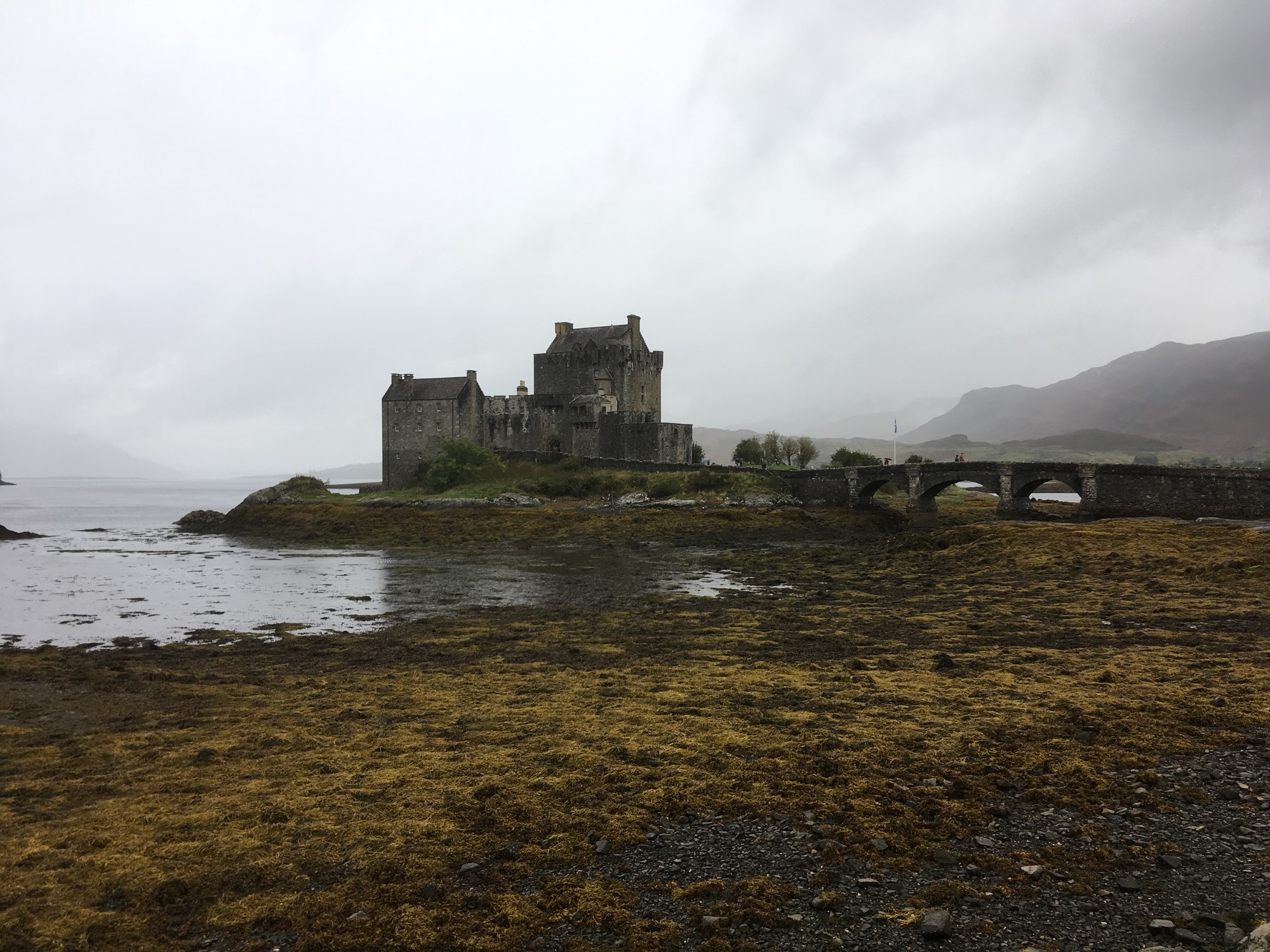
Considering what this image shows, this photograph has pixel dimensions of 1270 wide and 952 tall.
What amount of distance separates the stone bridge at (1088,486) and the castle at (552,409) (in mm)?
18506

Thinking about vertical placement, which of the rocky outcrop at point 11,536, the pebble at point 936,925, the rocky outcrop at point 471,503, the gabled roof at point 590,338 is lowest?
the pebble at point 936,925

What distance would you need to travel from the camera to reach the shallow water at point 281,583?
85.0 feet

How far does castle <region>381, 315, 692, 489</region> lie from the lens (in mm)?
78562

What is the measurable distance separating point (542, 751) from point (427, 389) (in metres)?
76.9

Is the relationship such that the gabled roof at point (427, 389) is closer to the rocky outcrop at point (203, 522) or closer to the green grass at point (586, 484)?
the green grass at point (586, 484)

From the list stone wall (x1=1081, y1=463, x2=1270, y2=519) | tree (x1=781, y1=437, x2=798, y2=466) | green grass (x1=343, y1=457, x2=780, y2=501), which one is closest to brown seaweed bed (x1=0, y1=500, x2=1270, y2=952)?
stone wall (x1=1081, y1=463, x2=1270, y2=519)

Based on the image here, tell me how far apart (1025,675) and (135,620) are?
1083 inches

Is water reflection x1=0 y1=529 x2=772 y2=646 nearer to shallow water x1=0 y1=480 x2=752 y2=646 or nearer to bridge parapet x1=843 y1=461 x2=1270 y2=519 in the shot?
shallow water x1=0 y1=480 x2=752 y2=646

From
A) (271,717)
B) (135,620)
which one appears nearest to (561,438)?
(135,620)

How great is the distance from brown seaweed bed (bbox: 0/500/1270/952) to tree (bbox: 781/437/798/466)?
6586cm

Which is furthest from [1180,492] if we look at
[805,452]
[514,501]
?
[514,501]

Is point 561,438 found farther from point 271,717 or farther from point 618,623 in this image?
point 271,717

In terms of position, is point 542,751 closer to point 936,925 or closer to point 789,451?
point 936,925

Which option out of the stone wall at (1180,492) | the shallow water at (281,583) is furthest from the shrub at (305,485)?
the stone wall at (1180,492)
